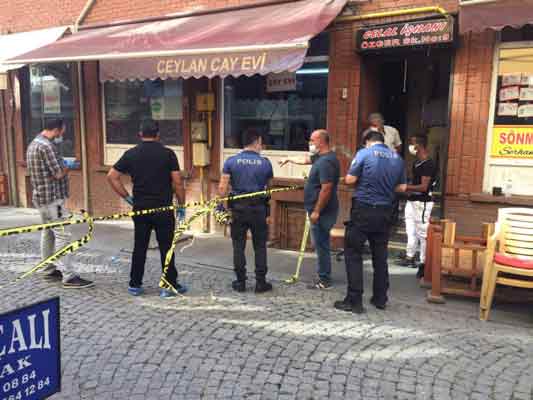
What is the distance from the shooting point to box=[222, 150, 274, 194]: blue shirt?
17.0ft

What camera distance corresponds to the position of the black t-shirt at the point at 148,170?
4945 millimetres

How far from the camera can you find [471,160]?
235 inches

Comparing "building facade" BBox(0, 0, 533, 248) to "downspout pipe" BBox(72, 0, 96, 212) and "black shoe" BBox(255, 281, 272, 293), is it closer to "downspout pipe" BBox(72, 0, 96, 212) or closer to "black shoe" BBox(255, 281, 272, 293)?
"downspout pipe" BBox(72, 0, 96, 212)

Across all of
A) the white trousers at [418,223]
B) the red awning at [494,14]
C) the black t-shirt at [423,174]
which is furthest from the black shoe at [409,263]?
the red awning at [494,14]

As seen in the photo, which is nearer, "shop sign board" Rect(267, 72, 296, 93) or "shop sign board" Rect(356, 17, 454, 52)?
"shop sign board" Rect(356, 17, 454, 52)

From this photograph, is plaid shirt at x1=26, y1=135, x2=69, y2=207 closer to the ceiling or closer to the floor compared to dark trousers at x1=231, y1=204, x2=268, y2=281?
closer to the ceiling

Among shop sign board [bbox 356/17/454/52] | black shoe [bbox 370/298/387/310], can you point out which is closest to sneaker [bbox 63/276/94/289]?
black shoe [bbox 370/298/387/310]

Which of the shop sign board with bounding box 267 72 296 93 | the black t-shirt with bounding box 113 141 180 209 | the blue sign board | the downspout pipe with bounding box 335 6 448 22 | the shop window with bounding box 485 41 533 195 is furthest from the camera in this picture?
the shop sign board with bounding box 267 72 296 93

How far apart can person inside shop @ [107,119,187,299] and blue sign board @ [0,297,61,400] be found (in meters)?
2.75

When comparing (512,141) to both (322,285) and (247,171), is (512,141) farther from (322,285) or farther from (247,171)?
(247,171)

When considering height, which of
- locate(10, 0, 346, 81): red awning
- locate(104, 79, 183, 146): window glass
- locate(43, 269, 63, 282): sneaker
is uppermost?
locate(10, 0, 346, 81): red awning

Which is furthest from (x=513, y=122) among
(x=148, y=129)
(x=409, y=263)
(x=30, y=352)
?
(x=30, y=352)

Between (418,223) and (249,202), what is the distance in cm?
221

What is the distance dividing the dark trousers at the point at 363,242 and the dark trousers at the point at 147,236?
1845 millimetres
